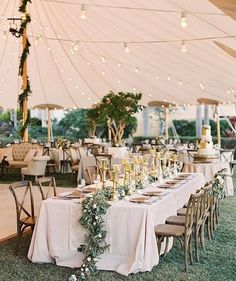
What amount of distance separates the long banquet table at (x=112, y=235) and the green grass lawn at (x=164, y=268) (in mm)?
107

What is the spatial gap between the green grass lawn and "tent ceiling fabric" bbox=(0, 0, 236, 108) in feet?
10.3

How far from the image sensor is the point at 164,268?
4.65 m

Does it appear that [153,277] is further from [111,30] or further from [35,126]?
[35,126]

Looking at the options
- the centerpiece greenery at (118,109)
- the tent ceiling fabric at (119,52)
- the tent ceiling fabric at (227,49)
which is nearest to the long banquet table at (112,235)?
the tent ceiling fabric at (119,52)

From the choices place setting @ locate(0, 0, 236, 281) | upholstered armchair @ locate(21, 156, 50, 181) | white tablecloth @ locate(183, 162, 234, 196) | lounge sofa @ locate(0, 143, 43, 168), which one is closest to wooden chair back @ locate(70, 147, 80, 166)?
place setting @ locate(0, 0, 236, 281)

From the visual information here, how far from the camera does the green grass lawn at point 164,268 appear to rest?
439 centimetres

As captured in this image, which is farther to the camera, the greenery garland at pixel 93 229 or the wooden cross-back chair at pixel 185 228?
the wooden cross-back chair at pixel 185 228

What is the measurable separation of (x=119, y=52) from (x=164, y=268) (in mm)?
8130

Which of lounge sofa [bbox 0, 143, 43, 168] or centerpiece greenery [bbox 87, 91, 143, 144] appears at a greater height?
centerpiece greenery [bbox 87, 91, 143, 144]

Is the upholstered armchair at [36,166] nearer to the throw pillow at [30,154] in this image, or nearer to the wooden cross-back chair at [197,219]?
the throw pillow at [30,154]

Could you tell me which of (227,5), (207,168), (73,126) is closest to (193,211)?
(227,5)

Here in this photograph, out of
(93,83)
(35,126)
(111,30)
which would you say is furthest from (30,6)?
(35,126)

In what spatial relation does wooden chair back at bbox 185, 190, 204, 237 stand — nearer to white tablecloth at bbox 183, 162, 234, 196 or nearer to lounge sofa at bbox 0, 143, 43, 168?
white tablecloth at bbox 183, 162, 234, 196

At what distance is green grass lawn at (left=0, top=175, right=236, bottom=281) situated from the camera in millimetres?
4391
